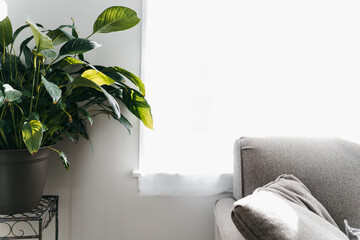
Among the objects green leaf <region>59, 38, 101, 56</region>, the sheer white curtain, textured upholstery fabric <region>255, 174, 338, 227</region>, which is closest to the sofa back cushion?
textured upholstery fabric <region>255, 174, 338, 227</region>

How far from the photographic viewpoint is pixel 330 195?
4.07ft

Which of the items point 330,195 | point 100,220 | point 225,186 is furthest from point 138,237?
point 330,195

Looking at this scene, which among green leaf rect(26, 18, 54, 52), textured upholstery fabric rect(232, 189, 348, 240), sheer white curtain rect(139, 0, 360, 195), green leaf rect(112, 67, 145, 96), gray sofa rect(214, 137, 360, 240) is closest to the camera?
textured upholstery fabric rect(232, 189, 348, 240)

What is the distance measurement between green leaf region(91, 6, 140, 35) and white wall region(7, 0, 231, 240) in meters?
0.35

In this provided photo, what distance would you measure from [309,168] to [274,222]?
0.63 meters

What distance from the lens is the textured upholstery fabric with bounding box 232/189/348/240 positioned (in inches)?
29.7

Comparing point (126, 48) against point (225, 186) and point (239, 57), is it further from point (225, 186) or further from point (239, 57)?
point (225, 186)

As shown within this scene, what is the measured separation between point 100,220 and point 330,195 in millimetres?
1209

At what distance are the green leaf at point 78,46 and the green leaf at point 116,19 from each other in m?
0.10

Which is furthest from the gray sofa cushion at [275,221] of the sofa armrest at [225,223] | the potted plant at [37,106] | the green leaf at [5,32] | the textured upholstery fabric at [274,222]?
the green leaf at [5,32]

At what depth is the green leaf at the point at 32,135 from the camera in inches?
39.4

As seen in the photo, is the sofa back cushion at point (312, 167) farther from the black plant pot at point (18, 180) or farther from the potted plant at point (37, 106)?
the black plant pot at point (18, 180)

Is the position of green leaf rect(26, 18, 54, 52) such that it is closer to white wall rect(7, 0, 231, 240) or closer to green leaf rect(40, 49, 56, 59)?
green leaf rect(40, 49, 56, 59)

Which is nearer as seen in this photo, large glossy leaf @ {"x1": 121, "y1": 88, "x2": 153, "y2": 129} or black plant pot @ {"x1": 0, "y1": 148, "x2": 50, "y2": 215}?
black plant pot @ {"x1": 0, "y1": 148, "x2": 50, "y2": 215}
